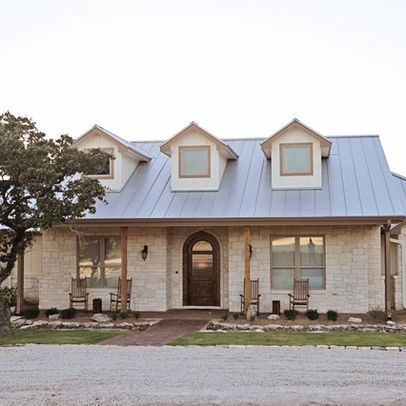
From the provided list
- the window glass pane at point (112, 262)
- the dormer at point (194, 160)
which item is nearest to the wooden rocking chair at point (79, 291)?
the window glass pane at point (112, 262)

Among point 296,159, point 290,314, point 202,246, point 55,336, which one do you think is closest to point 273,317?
point 290,314

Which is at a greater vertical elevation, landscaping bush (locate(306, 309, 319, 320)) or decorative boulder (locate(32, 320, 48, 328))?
landscaping bush (locate(306, 309, 319, 320))

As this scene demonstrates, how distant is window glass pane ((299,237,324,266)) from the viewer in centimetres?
1856

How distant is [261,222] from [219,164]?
3.21 m

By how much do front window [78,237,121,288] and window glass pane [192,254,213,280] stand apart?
2.22 meters

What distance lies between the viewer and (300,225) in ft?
60.0

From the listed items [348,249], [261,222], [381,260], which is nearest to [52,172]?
[261,222]

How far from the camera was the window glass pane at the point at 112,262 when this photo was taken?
19516 mm

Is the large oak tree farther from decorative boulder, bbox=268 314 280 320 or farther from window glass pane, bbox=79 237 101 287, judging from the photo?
decorative boulder, bbox=268 314 280 320

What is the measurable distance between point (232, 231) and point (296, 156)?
2.98 meters

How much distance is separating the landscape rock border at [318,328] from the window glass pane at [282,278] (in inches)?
98.6

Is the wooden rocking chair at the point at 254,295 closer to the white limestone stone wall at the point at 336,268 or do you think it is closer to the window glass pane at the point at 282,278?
the white limestone stone wall at the point at 336,268

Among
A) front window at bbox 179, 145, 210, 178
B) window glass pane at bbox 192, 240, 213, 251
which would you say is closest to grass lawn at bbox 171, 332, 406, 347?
window glass pane at bbox 192, 240, 213, 251

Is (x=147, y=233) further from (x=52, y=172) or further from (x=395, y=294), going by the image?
(x=395, y=294)
